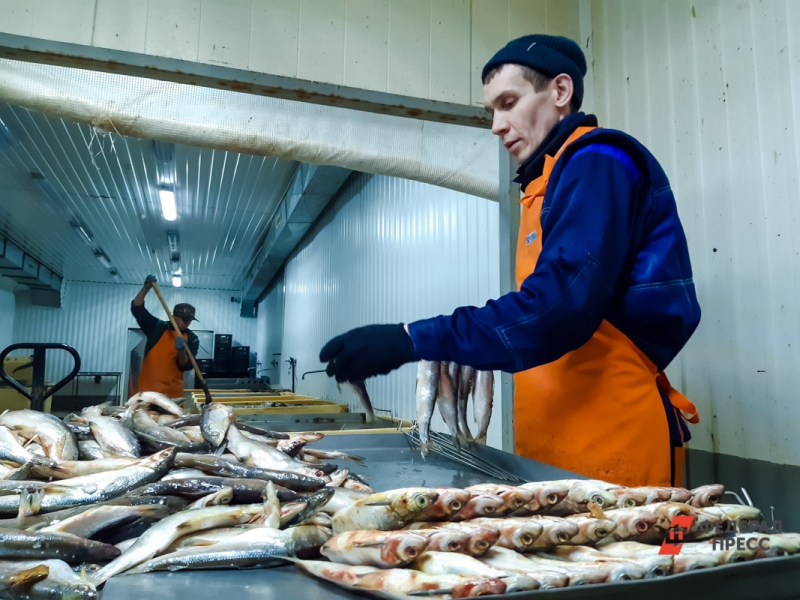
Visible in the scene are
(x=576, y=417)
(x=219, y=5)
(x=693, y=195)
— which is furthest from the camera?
(x=219, y=5)

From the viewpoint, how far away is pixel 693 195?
2.71 m

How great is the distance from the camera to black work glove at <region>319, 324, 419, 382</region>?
1504mm

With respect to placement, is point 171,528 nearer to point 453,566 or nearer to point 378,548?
point 378,548

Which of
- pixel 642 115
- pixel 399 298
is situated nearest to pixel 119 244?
pixel 399 298

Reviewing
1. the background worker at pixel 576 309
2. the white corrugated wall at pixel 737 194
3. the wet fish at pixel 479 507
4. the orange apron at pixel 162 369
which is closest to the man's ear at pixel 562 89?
the background worker at pixel 576 309

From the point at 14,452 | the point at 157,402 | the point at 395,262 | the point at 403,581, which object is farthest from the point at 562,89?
the point at 395,262

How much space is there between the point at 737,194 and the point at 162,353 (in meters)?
6.52

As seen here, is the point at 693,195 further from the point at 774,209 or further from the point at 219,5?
the point at 219,5

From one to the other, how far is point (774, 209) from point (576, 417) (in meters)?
1.37

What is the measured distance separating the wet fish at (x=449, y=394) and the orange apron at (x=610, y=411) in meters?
0.45

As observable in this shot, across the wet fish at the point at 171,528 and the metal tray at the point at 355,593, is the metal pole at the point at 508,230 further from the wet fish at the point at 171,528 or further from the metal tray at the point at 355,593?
the metal tray at the point at 355,593

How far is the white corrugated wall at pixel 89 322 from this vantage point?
20.6 meters

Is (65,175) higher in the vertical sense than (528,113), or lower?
higher

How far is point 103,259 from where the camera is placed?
17.1 metres
